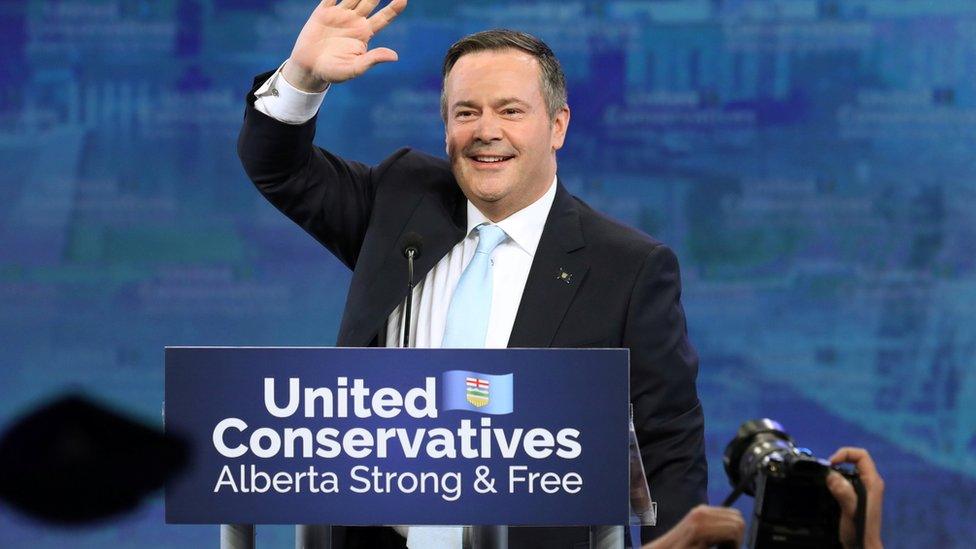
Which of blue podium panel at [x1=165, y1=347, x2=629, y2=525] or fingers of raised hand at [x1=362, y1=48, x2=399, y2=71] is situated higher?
fingers of raised hand at [x1=362, y1=48, x2=399, y2=71]

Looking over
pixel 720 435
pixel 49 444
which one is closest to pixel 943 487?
pixel 720 435

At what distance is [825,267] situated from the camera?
4387mm

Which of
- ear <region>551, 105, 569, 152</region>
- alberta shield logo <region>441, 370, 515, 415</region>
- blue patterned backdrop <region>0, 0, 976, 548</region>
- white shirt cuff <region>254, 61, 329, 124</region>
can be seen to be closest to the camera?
alberta shield logo <region>441, 370, 515, 415</region>

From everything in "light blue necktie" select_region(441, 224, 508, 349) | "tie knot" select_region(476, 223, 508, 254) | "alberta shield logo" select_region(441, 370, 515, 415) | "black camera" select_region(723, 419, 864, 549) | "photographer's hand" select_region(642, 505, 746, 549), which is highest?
"tie knot" select_region(476, 223, 508, 254)

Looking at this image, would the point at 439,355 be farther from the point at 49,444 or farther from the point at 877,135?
the point at 877,135

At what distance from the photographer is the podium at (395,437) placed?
1594mm

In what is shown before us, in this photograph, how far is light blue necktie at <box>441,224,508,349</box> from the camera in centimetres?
210

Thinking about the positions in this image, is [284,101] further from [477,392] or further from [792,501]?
[792,501]

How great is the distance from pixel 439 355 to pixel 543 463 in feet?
0.60

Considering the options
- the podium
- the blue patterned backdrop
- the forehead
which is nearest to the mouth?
the forehead

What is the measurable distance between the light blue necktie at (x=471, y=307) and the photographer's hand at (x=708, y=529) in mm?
647

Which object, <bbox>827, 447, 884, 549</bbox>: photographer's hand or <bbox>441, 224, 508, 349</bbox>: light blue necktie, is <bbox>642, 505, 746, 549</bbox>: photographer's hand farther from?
<bbox>441, 224, 508, 349</bbox>: light blue necktie

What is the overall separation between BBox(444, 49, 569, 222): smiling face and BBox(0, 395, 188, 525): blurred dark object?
2.62 feet

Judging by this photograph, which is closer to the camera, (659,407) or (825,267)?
(659,407)
